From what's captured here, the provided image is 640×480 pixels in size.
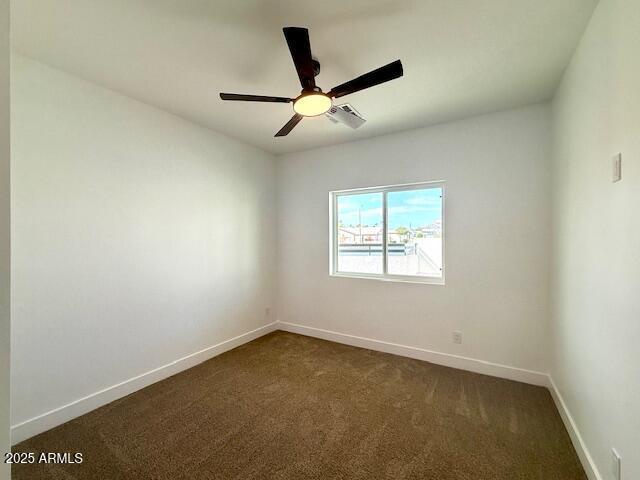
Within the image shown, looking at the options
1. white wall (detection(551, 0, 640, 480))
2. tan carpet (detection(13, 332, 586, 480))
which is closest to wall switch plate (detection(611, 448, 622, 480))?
white wall (detection(551, 0, 640, 480))

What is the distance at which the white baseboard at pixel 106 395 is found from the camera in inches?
72.4

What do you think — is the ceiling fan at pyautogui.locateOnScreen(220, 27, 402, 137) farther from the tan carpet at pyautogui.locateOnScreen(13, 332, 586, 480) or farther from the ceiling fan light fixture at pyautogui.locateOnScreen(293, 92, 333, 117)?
the tan carpet at pyautogui.locateOnScreen(13, 332, 586, 480)

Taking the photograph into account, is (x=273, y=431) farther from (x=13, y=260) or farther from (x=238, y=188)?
(x=238, y=188)

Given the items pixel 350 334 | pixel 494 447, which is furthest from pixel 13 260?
pixel 494 447

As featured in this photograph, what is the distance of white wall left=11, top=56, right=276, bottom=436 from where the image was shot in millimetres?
1860

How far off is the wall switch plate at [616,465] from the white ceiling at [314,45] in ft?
7.25

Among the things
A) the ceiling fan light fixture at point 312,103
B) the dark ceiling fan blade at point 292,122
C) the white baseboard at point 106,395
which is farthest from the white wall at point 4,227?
the white baseboard at point 106,395

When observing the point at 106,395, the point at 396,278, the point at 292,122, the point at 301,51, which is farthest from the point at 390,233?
the point at 106,395

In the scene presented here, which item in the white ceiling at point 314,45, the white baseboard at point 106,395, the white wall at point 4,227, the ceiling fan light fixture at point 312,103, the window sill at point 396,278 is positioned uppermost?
the white ceiling at point 314,45

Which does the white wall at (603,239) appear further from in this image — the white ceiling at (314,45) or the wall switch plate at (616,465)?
the white ceiling at (314,45)

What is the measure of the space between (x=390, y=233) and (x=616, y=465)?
241cm

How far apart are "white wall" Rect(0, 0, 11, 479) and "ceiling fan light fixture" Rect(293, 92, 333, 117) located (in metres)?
1.26

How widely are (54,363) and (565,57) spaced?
4.12 m

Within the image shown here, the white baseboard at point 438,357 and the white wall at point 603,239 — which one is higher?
the white wall at point 603,239
